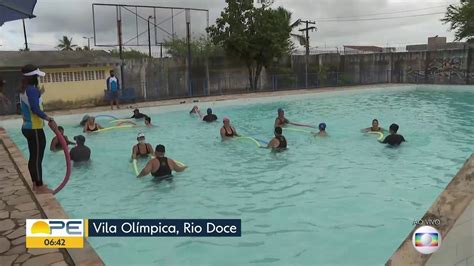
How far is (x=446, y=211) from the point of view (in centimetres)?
323

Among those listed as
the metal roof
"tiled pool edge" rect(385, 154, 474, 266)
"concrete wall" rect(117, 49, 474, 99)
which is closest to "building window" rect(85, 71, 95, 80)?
the metal roof

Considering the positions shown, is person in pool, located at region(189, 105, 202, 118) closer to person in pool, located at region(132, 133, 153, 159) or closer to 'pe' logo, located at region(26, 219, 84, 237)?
person in pool, located at region(132, 133, 153, 159)

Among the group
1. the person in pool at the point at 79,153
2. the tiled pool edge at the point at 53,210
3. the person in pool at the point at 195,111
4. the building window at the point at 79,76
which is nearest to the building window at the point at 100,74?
the building window at the point at 79,76

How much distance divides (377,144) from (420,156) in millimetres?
1476

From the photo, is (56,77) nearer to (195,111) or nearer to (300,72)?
(195,111)

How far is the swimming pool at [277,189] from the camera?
5477 millimetres

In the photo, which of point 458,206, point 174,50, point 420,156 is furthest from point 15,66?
point 174,50

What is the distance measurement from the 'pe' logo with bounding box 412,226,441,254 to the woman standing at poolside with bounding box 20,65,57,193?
4.34 meters

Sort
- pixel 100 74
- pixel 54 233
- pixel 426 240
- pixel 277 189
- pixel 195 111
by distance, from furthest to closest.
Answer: pixel 100 74 < pixel 195 111 < pixel 277 189 < pixel 54 233 < pixel 426 240

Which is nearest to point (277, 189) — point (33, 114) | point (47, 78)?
point (33, 114)

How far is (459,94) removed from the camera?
80.5 feet

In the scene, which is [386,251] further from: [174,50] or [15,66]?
[174,50]

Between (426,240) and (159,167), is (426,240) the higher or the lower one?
the higher one

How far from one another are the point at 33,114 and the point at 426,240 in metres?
4.77
